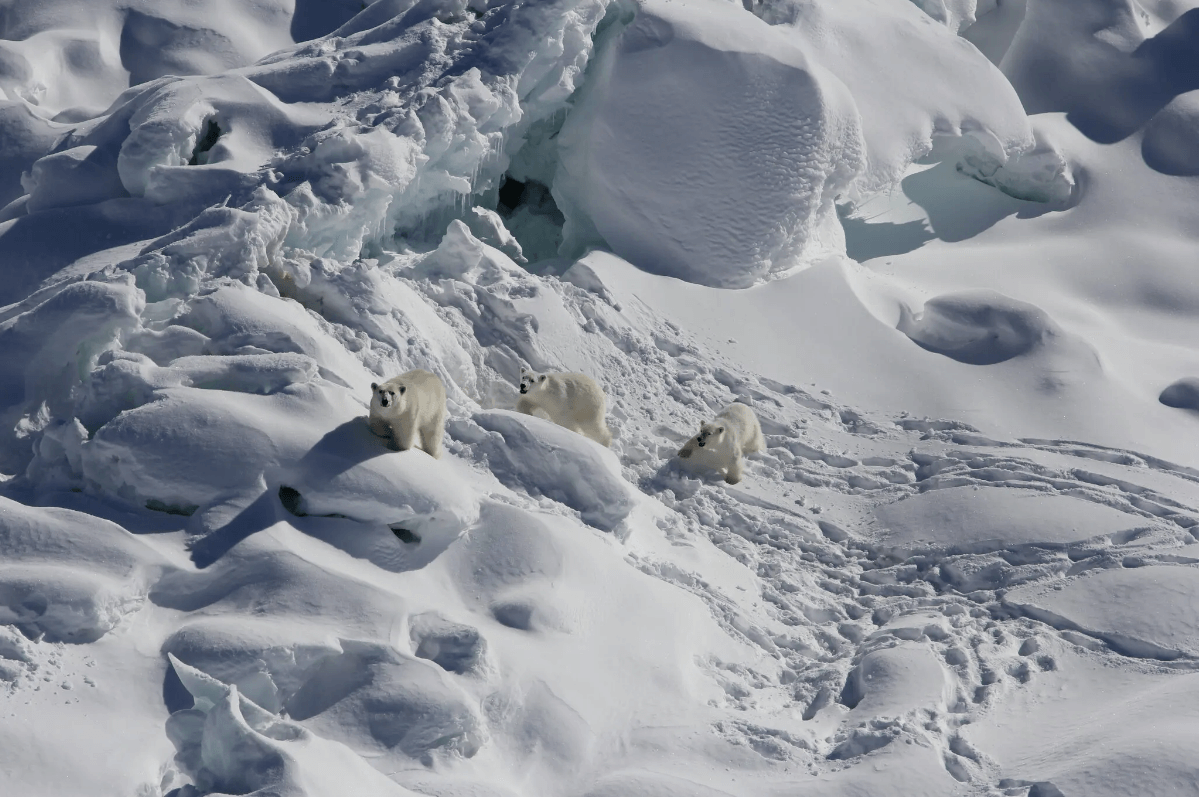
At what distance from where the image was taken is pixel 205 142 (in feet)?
28.8

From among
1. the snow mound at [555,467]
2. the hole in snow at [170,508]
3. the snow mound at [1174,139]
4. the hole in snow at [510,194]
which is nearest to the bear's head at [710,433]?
the snow mound at [555,467]

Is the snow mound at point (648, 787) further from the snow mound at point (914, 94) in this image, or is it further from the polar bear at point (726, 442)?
the snow mound at point (914, 94)

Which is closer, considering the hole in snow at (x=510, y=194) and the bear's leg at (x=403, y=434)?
the bear's leg at (x=403, y=434)

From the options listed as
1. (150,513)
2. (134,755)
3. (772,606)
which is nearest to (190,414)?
(150,513)

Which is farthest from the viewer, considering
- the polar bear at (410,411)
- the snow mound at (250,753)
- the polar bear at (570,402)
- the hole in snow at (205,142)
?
the hole in snow at (205,142)

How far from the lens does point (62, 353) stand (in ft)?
22.5

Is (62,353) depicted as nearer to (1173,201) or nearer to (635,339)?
(635,339)

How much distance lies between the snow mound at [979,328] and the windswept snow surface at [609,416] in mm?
34

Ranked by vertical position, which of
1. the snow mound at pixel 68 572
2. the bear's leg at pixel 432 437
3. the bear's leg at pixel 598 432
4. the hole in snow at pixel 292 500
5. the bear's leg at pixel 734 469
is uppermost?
the snow mound at pixel 68 572

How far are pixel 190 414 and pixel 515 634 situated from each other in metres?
1.88

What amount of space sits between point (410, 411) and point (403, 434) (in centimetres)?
12

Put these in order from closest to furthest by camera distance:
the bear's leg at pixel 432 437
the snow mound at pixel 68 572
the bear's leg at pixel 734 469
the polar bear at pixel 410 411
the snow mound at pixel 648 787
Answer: the snow mound at pixel 648 787 → the snow mound at pixel 68 572 → the polar bear at pixel 410 411 → the bear's leg at pixel 432 437 → the bear's leg at pixel 734 469

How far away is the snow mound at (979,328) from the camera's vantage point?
933 cm

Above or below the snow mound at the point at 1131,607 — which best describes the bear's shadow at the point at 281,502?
above
